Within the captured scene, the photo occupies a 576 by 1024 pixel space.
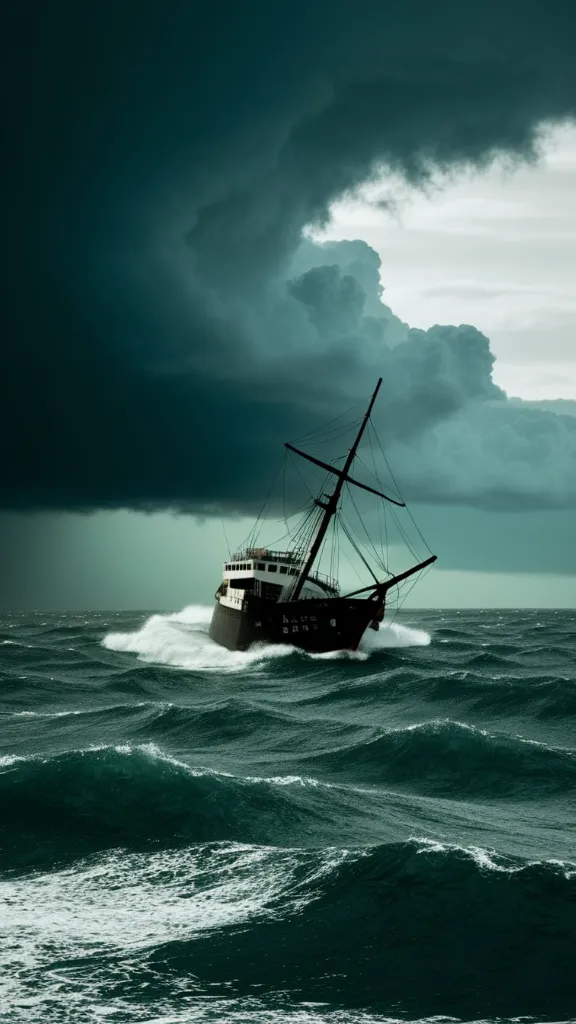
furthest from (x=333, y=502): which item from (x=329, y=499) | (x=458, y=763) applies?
(x=458, y=763)

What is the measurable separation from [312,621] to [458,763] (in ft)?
123

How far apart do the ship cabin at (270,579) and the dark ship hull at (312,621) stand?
141 inches

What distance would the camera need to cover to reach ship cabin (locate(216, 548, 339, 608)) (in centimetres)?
6806

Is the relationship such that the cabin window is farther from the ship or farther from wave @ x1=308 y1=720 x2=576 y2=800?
wave @ x1=308 y1=720 x2=576 y2=800

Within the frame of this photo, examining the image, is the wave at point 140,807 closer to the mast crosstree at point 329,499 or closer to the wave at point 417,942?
the wave at point 417,942

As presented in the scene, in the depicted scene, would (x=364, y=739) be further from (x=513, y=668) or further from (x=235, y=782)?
(x=513, y=668)

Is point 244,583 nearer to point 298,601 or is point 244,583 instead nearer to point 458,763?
point 298,601

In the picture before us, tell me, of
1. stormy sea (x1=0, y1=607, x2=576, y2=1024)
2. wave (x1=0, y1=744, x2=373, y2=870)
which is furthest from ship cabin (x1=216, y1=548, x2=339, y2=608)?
wave (x1=0, y1=744, x2=373, y2=870)

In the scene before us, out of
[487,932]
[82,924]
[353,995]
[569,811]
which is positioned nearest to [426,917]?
[487,932]

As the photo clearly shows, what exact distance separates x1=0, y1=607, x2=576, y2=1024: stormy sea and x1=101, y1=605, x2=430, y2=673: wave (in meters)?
27.6

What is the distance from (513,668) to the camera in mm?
50969

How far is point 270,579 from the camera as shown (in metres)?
69.2

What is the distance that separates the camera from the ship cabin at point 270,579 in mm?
68062

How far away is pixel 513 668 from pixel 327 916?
40.0m
